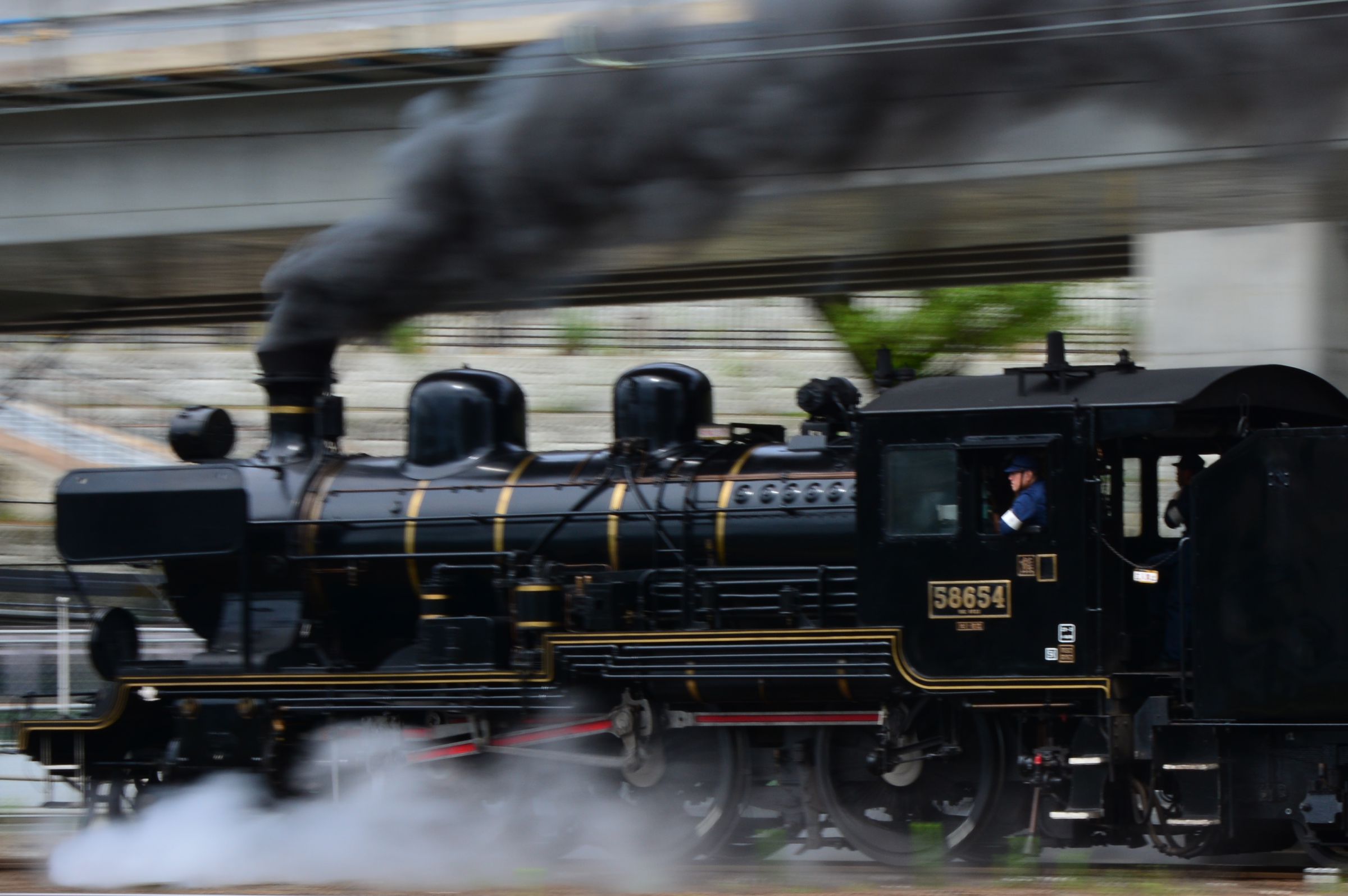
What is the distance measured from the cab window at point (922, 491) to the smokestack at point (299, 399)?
153 inches

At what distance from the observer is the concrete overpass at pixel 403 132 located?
10.5 m

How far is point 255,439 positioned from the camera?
74.5 ft

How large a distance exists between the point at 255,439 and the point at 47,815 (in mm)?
11072

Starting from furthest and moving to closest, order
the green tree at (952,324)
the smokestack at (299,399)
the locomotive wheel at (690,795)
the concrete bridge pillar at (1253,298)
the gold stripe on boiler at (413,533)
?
the green tree at (952,324) → the concrete bridge pillar at (1253,298) → the smokestack at (299,399) → the gold stripe on boiler at (413,533) → the locomotive wheel at (690,795)

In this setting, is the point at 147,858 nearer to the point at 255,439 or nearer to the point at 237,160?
the point at 237,160

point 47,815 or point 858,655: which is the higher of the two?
point 858,655

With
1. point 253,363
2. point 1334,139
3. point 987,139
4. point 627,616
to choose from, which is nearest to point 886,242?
point 987,139

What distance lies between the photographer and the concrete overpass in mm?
10500

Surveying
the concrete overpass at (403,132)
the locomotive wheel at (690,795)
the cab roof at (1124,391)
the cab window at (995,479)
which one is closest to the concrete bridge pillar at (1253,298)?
the concrete overpass at (403,132)

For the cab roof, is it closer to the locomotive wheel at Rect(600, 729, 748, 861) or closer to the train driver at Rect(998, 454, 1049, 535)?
the train driver at Rect(998, 454, 1049, 535)

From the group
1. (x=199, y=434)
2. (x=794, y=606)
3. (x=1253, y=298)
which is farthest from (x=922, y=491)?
(x=199, y=434)

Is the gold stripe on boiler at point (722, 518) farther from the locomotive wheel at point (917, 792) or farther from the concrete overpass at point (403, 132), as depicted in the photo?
the concrete overpass at point (403, 132)

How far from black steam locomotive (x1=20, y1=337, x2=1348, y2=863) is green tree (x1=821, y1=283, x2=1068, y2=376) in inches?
271

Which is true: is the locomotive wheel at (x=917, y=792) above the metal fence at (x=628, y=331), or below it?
below
